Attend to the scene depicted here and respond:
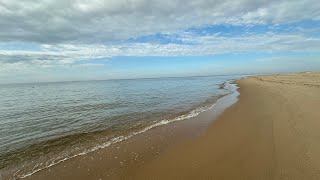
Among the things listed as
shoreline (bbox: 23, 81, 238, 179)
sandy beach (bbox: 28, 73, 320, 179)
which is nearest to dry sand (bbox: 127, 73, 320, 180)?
sandy beach (bbox: 28, 73, 320, 179)

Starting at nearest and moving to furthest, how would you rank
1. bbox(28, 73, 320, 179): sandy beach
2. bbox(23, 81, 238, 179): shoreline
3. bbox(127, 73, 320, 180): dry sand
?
1. bbox(127, 73, 320, 180): dry sand
2. bbox(28, 73, 320, 179): sandy beach
3. bbox(23, 81, 238, 179): shoreline

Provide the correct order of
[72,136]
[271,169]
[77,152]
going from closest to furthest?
[271,169] → [77,152] → [72,136]

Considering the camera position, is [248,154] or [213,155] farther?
[213,155]

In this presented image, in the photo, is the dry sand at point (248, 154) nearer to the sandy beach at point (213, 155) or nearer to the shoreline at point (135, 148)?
the sandy beach at point (213, 155)

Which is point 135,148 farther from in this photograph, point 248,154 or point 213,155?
point 248,154

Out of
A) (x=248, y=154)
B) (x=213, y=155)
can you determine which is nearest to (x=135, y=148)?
(x=213, y=155)

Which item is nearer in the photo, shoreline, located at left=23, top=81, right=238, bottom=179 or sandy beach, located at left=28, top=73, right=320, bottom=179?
sandy beach, located at left=28, top=73, right=320, bottom=179

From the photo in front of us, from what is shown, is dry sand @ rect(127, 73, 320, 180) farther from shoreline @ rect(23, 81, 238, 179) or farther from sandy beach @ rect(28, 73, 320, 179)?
shoreline @ rect(23, 81, 238, 179)

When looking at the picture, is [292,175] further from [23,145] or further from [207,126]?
[23,145]

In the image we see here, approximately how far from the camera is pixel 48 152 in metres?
8.75

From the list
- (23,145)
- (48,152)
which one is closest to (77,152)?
(48,152)

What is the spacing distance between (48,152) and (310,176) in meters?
9.56

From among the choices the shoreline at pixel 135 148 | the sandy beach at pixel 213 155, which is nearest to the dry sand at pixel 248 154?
the sandy beach at pixel 213 155

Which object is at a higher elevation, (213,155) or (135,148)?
(213,155)
